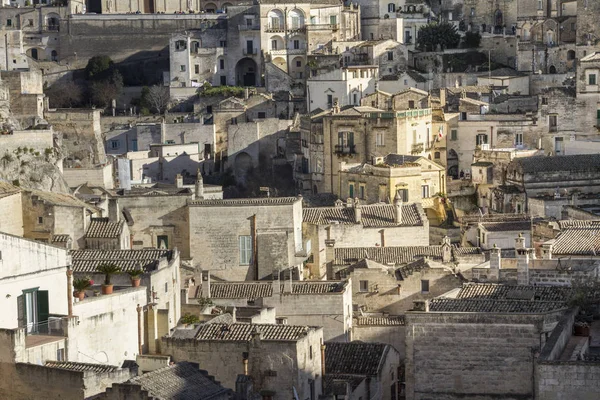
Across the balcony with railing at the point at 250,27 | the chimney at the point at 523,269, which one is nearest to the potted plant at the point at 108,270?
the chimney at the point at 523,269

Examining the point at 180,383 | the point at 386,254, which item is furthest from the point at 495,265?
the point at 180,383

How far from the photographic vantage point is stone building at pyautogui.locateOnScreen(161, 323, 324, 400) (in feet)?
107

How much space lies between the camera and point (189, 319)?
3688cm

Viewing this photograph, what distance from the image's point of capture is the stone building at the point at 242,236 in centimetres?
4397

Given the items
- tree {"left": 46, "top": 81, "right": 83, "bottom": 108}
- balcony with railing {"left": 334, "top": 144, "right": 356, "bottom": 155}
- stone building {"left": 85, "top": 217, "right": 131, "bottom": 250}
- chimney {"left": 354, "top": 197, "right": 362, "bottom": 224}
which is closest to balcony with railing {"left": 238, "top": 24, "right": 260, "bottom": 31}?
tree {"left": 46, "top": 81, "right": 83, "bottom": 108}

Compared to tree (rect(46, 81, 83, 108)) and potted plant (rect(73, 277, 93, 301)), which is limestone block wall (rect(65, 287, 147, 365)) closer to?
potted plant (rect(73, 277, 93, 301))

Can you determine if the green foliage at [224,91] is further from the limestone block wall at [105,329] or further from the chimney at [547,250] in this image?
the limestone block wall at [105,329]

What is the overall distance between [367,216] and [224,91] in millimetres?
26294

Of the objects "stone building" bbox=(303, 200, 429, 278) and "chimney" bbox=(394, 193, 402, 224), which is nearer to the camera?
"stone building" bbox=(303, 200, 429, 278)

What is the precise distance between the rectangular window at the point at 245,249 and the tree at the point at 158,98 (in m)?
34.6

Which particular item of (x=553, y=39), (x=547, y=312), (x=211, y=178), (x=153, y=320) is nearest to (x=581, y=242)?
(x=547, y=312)

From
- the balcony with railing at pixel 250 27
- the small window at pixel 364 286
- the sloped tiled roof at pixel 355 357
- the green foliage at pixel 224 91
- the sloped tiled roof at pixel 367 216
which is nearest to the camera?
the sloped tiled roof at pixel 355 357

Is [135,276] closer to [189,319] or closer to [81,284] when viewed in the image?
[81,284]

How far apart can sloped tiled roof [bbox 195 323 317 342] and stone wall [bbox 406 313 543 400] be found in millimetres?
2265
